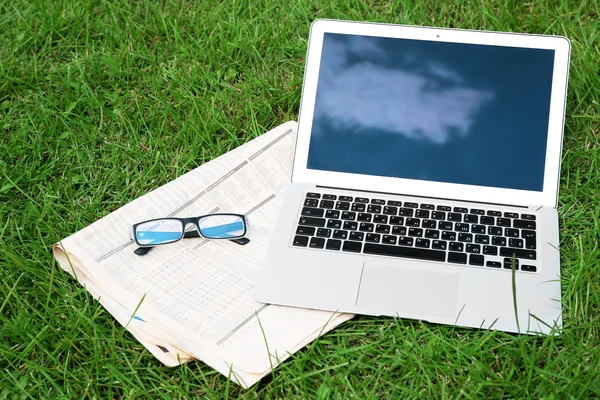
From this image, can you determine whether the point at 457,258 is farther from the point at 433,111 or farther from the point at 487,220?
the point at 433,111

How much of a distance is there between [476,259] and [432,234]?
0.44 ft

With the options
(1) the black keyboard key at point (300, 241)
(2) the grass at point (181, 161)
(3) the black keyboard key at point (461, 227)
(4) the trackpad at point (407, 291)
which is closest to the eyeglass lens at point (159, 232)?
(2) the grass at point (181, 161)

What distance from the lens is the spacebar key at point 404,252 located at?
71.9 inches

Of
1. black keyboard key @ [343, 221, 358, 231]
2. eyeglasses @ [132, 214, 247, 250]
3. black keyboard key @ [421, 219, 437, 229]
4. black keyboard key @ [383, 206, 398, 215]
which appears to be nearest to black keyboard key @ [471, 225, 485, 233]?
black keyboard key @ [421, 219, 437, 229]

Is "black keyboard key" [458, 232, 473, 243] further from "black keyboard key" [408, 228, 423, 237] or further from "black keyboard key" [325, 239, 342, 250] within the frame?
"black keyboard key" [325, 239, 342, 250]

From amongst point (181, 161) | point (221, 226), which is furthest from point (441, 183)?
point (181, 161)

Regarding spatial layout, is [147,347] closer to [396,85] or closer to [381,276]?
[381,276]

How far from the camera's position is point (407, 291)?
1764 mm

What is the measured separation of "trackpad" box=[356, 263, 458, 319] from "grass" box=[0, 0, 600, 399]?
0.05 metres

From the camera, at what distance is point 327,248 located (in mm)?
1863

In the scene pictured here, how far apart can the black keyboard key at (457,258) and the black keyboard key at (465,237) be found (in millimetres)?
50

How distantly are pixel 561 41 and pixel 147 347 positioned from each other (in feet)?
4.51

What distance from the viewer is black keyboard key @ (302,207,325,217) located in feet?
6.38

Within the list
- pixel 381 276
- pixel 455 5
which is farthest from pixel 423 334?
pixel 455 5
